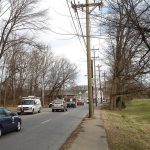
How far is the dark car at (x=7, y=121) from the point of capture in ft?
67.2

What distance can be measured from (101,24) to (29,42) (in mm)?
38445

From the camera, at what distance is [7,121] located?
21141mm

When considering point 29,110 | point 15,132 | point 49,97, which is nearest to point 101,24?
point 15,132

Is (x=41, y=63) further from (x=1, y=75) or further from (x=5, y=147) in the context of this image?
(x=5, y=147)

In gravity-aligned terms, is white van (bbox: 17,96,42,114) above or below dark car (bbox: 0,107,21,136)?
above

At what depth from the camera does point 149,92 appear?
58.4ft

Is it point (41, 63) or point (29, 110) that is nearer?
point (29, 110)

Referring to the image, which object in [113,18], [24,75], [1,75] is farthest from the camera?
[24,75]

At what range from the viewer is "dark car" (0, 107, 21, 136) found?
20.5 m

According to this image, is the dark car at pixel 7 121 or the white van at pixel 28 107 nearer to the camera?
the dark car at pixel 7 121

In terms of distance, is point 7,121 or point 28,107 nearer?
point 7,121

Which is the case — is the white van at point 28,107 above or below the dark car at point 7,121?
above

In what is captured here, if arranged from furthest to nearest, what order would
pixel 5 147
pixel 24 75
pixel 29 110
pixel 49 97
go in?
pixel 49 97 < pixel 24 75 < pixel 29 110 < pixel 5 147

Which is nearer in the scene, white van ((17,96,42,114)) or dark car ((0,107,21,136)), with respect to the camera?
dark car ((0,107,21,136))
